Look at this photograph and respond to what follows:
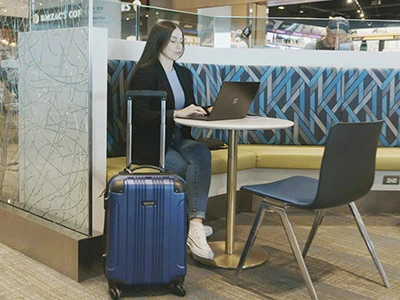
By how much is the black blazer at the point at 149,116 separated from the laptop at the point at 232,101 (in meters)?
0.19

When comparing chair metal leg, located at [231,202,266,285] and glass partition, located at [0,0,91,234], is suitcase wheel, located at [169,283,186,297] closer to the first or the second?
chair metal leg, located at [231,202,266,285]

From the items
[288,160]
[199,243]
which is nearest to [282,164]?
[288,160]

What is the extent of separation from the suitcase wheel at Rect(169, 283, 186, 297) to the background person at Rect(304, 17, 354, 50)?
8.89 feet

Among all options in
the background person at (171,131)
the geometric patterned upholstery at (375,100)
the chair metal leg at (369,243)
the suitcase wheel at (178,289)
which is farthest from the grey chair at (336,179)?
the geometric patterned upholstery at (375,100)

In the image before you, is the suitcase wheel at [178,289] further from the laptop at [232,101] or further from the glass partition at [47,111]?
the laptop at [232,101]

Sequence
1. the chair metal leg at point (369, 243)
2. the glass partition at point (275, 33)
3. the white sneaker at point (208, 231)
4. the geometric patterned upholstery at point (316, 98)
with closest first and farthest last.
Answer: the chair metal leg at point (369, 243) < the white sneaker at point (208, 231) < the geometric patterned upholstery at point (316, 98) < the glass partition at point (275, 33)

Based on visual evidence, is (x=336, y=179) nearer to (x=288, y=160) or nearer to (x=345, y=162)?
(x=345, y=162)

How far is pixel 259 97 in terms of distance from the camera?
4082 mm

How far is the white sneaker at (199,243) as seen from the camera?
2695 millimetres

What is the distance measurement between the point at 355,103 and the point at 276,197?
216 cm

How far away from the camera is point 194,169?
9.07 feet

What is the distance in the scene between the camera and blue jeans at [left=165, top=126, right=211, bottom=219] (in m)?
2.74

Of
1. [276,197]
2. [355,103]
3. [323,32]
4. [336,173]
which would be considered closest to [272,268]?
[276,197]

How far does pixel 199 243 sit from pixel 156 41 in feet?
3.89
